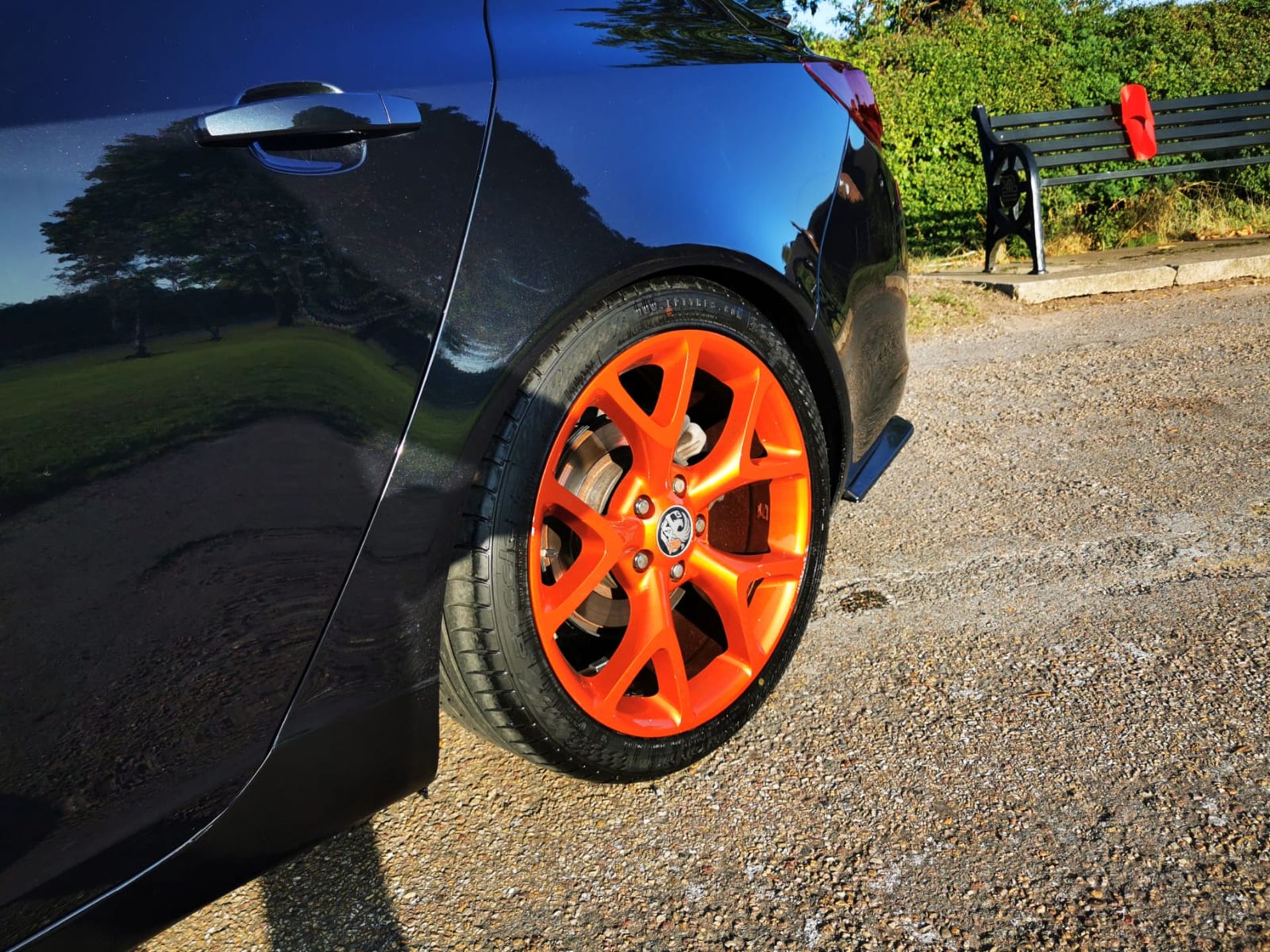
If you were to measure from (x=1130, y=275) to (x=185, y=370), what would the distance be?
20.8 feet

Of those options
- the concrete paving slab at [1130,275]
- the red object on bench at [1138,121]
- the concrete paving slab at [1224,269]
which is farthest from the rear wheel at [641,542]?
the red object on bench at [1138,121]

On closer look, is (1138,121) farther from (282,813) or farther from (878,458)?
(282,813)

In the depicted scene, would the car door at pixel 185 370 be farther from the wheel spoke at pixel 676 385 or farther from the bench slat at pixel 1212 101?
the bench slat at pixel 1212 101

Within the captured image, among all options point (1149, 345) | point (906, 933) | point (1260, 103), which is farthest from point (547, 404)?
point (1260, 103)

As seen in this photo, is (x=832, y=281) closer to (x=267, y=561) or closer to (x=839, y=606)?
(x=839, y=606)

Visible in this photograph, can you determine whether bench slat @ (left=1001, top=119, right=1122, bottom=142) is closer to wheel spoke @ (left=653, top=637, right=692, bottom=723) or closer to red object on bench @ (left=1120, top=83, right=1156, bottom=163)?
red object on bench @ (left=1120, top=83, right=1156, bottom=163)

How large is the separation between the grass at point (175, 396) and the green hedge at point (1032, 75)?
7525 mm

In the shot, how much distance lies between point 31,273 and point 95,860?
26.1 inches

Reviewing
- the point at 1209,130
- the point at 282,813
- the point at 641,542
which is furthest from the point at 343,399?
the point at 1209,130

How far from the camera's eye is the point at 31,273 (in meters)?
1.07

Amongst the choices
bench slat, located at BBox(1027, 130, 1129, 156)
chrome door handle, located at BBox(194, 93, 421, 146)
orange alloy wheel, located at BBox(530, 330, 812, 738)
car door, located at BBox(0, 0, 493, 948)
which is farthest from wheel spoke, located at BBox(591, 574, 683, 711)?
bench slat, located at BBox(1027, 130, 1129, 156)

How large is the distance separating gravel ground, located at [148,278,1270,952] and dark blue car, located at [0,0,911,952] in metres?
0.20

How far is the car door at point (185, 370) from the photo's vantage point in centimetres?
110

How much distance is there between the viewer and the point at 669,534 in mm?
1916
